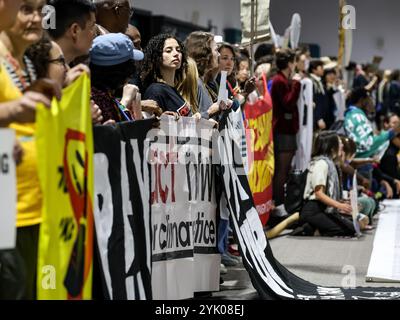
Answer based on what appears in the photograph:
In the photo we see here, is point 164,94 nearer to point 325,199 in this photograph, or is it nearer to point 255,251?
point 255,251

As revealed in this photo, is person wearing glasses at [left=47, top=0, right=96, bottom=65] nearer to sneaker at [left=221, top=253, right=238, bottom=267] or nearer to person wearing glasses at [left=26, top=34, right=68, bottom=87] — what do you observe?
person wearing glasses at [left=26, top=34, right=68, bottom=87]

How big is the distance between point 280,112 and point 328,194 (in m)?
1.63

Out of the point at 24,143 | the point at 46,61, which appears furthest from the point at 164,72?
the point at 24,143

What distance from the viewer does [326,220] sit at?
1061 cm

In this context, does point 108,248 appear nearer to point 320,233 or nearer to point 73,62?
point 73,62

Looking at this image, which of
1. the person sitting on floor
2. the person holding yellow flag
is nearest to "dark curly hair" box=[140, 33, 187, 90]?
the person holding yellow flag

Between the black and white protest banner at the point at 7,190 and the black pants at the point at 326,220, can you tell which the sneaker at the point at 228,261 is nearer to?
the black pants at the point at 326,220

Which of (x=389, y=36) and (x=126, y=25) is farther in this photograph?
(x=389, y=36)

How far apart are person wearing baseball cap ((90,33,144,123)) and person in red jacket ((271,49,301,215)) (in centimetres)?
639

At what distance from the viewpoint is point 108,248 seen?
4672 mm

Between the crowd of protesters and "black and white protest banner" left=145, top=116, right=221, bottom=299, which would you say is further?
"black and white protest banner" left=145, top=116, right=221, bottom=299

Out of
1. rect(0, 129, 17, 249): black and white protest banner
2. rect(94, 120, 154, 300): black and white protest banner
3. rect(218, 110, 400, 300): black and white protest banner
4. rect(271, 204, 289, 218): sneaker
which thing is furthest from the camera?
rect(271, 204, 289, 218): sneaker

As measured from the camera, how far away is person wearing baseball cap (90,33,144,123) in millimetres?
5324
